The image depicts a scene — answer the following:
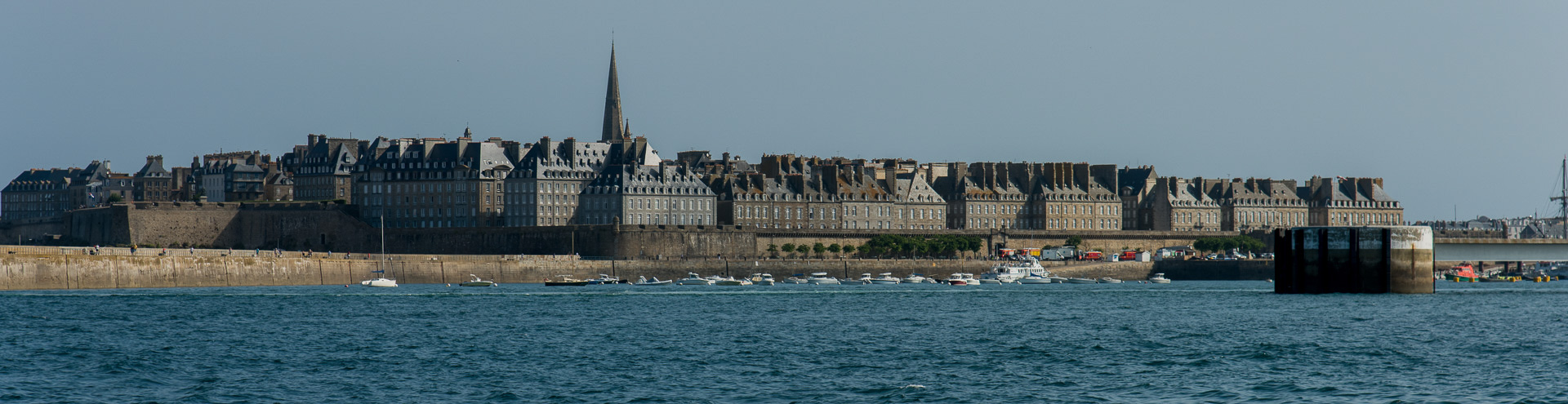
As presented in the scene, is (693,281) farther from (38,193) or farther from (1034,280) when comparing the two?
(38,193)

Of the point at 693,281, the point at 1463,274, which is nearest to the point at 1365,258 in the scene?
the point at 693,281

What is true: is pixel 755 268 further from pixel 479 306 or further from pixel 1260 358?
pixel 1260 358

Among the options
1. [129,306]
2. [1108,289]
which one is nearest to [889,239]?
[1108,289]

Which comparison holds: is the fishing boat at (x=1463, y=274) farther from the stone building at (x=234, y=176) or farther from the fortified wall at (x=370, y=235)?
the stone building at (x=234, y=176)

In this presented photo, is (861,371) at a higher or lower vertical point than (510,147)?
lower

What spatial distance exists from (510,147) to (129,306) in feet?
213

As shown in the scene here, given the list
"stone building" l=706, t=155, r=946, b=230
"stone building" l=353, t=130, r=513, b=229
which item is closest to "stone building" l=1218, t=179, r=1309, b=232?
"stone building" l=706, t=155, r=946, b=230

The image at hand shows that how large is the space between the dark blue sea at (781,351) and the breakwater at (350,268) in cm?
814

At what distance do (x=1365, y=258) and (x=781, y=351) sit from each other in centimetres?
3110

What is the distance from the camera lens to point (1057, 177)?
138375 millimetres

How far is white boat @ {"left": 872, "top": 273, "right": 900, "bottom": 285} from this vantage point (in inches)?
4008

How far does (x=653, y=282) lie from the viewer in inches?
3893

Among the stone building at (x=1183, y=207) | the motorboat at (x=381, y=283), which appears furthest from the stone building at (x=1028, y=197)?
the motorboat at (x=381, y=283)

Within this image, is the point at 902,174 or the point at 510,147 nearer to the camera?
the point at 510,147
